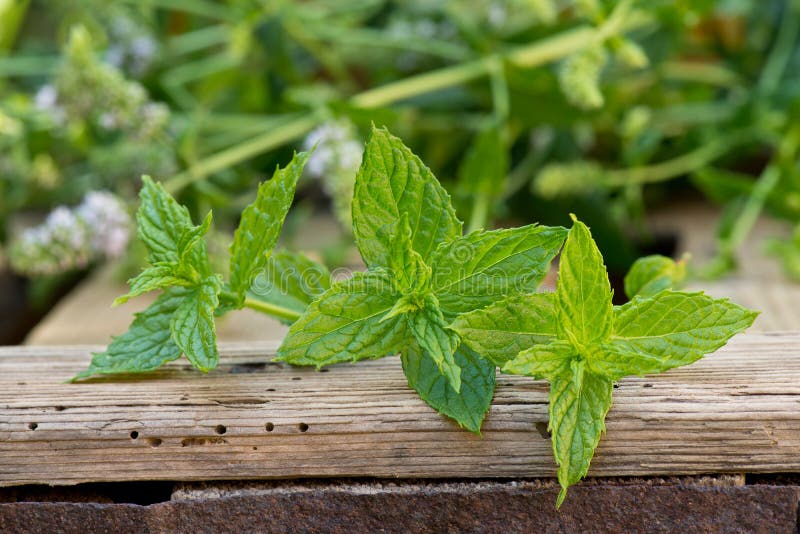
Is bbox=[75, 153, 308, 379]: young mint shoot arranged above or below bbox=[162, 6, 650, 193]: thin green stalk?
below

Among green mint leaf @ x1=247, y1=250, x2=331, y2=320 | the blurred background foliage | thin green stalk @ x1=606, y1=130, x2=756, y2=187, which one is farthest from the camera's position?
thin green stalk @ x1=606, y1=130, x2=756, y2=187

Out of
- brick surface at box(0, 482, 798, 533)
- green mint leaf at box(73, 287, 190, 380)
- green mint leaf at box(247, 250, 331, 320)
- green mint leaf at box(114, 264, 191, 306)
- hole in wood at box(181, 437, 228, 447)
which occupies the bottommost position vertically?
brick surface at box(0, 482, 798, 533)

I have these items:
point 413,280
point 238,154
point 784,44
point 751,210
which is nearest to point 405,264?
point 413,280

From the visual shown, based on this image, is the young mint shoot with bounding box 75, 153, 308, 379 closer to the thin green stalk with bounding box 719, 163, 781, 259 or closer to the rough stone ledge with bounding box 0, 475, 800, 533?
the rough stone ledge with bounding box 0, 475, 800, 533

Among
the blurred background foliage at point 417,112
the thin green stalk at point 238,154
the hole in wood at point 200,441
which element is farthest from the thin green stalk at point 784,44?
the hole in wood at point 200,441

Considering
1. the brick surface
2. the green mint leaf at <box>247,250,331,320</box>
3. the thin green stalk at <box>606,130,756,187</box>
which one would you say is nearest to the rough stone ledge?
the brick surface

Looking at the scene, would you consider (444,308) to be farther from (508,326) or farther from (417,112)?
(417,112)
